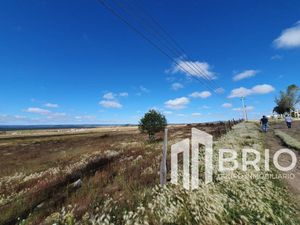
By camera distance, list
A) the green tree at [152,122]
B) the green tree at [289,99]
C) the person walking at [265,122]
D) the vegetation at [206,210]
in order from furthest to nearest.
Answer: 1. the green tree at [289,99]
2. the green tree at [152,122]
3. the person walking at [265,122]
4. the vegetation at [206,210]

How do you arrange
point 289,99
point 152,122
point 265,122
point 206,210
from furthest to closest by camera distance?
point 289,99 < point 152,122 < point 265,122 < point 206,210

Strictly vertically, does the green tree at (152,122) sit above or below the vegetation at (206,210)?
above

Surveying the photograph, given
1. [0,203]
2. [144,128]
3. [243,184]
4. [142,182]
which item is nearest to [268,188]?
[243,184]

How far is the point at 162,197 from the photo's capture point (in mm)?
5457

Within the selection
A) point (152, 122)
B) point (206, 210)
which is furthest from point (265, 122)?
point (206, 210)

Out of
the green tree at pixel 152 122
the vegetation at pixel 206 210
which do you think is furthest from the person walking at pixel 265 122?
the vegetation at pixel 206 210

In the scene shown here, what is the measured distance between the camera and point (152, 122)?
33906 mm

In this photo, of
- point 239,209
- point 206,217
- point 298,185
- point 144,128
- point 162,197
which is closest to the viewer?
point 206,217

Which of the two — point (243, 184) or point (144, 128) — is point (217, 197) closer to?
point (243, 184)

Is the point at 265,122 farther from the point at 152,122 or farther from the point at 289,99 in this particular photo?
the point at 289,99

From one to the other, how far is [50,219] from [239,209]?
5271 millimetres

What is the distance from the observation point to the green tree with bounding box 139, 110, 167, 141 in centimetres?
3381

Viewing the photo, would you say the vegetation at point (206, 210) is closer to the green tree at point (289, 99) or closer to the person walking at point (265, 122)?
the person walking at point (265, 122)

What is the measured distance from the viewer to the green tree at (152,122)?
33.8 m
